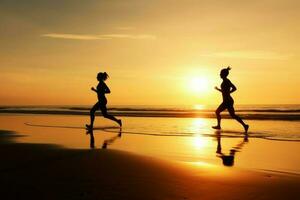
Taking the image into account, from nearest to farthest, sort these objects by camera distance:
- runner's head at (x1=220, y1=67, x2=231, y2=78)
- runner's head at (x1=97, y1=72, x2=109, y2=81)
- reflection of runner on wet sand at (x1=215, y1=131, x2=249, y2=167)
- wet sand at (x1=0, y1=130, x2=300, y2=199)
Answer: wet sand at (x1=0, y1=130, x2=300, y2=199) < reflection of runner on wet sand at (x1=215, y1=131, x2=249, y2=167) < runner's head at (x1=220, y1=67, x2=231, y2=78) < runner's head at (x1=97, y1=72, x2=109, y2=81)

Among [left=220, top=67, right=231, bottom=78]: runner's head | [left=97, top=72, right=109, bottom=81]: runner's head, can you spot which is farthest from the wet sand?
[left=220, top=67, right=231, bottom=78]: runner's head

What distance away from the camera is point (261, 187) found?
497 cm

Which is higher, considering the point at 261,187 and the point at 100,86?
the point at 100,86

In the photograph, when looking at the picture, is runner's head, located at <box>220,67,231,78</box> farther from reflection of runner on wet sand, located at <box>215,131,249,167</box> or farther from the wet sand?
the wet sand

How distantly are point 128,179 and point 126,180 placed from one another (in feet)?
0.23

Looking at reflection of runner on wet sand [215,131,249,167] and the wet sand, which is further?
reflection of runner on wet sand [215,131,249,167]

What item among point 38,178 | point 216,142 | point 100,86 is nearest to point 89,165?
point 38,178

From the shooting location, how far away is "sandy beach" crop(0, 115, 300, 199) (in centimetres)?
450

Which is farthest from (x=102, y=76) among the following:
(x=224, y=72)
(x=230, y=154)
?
(x=230, y=154)

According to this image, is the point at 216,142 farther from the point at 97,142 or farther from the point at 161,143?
the point at 97,142

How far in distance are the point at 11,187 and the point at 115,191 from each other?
4.36 ft

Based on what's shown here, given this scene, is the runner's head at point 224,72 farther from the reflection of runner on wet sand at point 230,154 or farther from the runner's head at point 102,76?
the runner's head at point 102,76

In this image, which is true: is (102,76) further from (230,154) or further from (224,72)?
(230,154)

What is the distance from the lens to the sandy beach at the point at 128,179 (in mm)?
4496
